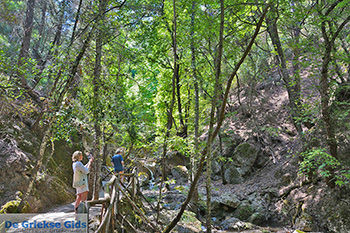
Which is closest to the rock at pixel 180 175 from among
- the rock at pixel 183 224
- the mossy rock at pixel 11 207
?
the rock at pixel 183 224

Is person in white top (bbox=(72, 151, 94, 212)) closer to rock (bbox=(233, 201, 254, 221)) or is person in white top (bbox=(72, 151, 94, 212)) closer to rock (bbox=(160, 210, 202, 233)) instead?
rock (bbox=(160, 210, 202, 233))

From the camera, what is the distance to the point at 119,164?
28.4 feet

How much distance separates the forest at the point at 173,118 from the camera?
566 cm

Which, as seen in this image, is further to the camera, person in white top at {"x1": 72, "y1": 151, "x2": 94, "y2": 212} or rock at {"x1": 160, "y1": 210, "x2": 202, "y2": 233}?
rock at {"x1": 160, "y1": 210, "x2": 202, "y2": 233}

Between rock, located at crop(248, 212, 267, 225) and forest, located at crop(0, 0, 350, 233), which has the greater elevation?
forest, located at crop(0, 0, 350, 233)

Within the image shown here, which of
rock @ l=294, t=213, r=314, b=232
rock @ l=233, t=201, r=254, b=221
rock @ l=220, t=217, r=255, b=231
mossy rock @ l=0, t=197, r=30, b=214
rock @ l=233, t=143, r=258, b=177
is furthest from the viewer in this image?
rock @ l=233, t=143, r=258, b=177

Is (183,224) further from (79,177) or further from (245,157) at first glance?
(245,157)

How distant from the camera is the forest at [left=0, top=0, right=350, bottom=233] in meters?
5.66

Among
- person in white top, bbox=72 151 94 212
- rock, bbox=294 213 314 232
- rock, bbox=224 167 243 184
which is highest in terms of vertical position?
person in white top, bbox=72 151 94 212

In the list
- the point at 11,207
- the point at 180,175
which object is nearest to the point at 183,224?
the point at 11,207

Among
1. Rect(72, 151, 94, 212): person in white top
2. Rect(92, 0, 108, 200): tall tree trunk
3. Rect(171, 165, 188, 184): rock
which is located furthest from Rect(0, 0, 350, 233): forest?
Rect(171, 165, 188, 184): rock

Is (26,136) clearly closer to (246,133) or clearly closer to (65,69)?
(65,69)

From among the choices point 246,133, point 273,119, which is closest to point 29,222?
point 246,133

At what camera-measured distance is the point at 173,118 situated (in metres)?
10.0
